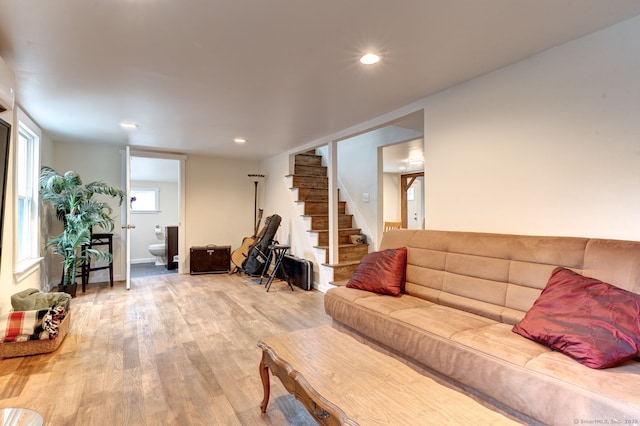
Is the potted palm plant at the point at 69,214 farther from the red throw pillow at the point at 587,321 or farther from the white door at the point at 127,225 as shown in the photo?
the red throw pillow at the point at 587,321

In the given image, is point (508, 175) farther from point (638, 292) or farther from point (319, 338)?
point (319, 338)

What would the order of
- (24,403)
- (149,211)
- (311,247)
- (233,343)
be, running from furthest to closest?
(149,211) < (311,247) < (233,343) < (24,403)

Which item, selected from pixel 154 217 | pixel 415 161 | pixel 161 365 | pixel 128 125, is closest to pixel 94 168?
pixel 128 125

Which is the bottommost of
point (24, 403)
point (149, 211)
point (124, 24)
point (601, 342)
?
point (24, 403)

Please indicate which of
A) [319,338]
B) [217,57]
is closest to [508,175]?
[319,338]

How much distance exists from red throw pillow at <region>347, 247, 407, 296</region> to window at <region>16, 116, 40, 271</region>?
11.4ft

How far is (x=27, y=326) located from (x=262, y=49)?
2.73m

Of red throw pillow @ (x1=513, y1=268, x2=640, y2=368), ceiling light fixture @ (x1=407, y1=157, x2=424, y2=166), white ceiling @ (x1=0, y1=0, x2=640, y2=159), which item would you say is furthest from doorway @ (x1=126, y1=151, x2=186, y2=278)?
red throw pillow @ (x1=513, y1=268, x2=640, y2=368)

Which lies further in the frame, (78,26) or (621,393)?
(78,26)

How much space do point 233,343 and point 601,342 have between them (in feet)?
7.91

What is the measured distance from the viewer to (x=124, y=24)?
66.3 inches

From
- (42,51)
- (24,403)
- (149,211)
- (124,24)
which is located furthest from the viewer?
(149,211)

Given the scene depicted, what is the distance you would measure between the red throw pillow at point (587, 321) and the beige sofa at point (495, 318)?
0.05m

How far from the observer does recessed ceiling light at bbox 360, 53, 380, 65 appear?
205 cm
